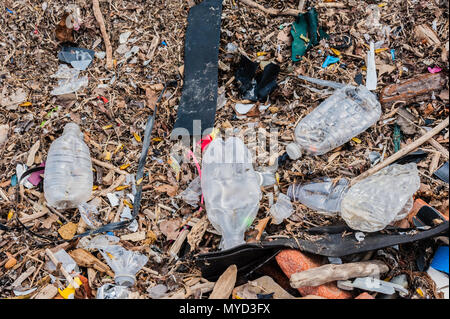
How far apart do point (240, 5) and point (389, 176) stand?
1812 millimetres

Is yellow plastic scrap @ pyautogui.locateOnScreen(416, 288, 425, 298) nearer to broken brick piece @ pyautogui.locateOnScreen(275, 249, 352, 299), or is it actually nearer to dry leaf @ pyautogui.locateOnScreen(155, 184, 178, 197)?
broken brick piece @ pyautogui.locateOnScreen(275, 249, 352, 299)

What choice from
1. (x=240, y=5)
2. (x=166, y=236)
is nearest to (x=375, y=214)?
(x=166, y=236)

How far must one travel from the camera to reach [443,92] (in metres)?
2.41

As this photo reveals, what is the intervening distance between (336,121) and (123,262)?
182 centimetres

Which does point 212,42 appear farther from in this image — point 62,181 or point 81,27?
point 62,181

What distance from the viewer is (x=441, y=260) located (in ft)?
6.64

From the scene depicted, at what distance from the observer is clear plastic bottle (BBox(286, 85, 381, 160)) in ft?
8.34

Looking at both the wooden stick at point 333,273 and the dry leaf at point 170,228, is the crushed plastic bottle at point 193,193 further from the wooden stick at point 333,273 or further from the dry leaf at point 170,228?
the wooden stick at point 333,273

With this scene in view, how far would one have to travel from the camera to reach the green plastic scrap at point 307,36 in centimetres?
275

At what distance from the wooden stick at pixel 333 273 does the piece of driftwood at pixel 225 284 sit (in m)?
0.37

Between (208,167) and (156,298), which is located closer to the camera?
(156,298)

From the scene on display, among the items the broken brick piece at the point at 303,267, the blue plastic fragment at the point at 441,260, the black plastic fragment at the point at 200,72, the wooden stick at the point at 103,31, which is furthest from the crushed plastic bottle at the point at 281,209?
the wooden stick at the point at 103,31
